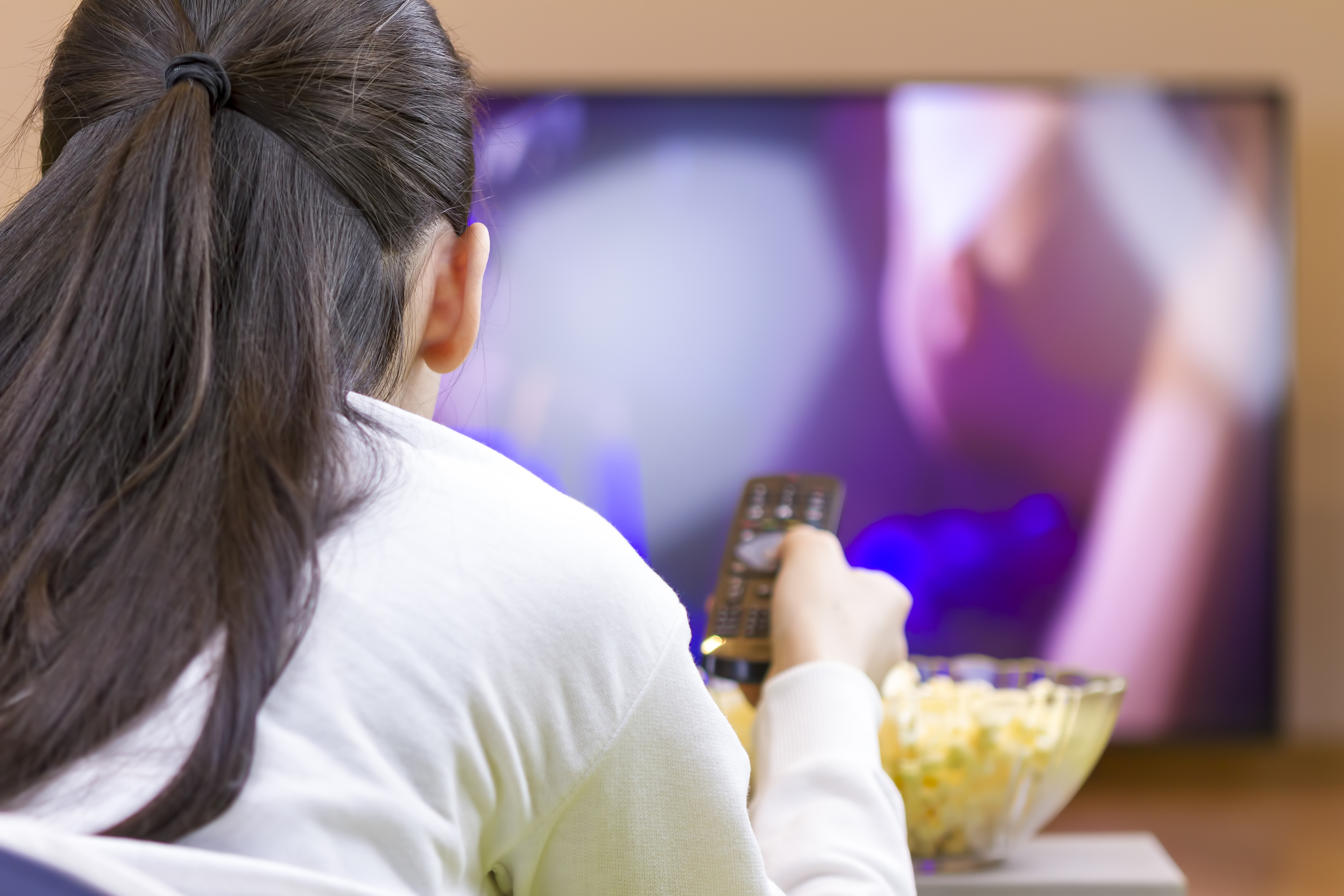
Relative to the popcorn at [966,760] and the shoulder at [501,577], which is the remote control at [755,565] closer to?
the popcorn at [966,760]

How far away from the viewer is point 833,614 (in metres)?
0.63

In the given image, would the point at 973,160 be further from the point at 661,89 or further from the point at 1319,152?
the point at 1319,152

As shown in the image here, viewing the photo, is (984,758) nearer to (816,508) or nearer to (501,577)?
(816,508)

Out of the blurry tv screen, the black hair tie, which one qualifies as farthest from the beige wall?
the black hair tie

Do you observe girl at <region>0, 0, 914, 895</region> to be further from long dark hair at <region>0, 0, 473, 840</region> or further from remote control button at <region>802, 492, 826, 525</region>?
remote control button at <region>802, 492, 826, 525</region>

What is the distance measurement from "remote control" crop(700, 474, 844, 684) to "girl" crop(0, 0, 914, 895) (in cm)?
15

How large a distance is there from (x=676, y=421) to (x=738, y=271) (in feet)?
0.72

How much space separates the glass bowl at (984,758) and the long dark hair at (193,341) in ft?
→ 1.10

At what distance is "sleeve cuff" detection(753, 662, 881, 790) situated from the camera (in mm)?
547

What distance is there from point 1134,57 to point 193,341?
1.76m

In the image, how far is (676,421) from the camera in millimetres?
1651

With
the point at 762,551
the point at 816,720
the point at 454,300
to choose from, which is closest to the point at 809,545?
the point at 762,551

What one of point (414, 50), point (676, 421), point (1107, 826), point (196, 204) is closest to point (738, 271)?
point (676, 421)

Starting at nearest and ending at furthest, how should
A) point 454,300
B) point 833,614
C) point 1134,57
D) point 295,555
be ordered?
point 295,555 < point 454,300 < point 833,614 < point 1134,57
